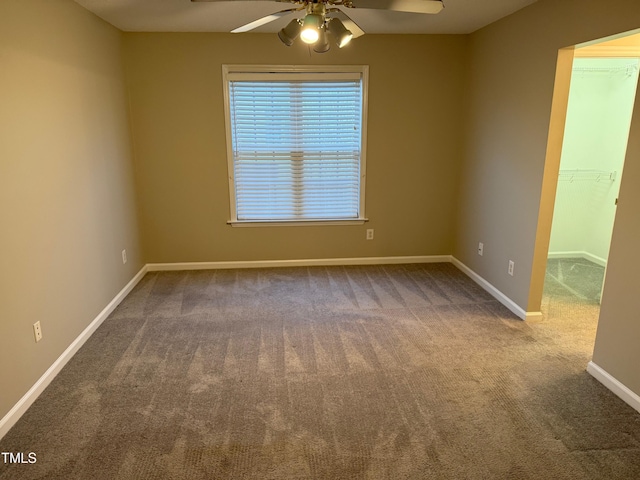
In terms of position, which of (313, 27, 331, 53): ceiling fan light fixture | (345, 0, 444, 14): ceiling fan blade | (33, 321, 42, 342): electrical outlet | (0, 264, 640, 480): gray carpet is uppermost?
(345, 0, 444, 14): ceiling fan blade

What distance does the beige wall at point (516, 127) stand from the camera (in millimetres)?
2723

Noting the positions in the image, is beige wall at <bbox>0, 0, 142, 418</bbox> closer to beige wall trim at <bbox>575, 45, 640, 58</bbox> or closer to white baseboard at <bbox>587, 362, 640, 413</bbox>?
white baseboard at <bbox>587, 362, 640, 413</bbox>

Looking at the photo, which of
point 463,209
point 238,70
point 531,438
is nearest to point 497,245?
point 463,209

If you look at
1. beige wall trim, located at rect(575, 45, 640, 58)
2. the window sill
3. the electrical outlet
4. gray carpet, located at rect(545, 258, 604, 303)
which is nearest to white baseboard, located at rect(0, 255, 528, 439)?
the electrical outlet

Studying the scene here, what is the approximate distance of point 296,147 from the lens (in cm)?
436

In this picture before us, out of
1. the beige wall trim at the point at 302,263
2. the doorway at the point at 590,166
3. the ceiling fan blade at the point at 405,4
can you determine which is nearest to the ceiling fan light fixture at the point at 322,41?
the ceiling fan blade at the point at 405,4

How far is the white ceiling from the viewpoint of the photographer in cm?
304

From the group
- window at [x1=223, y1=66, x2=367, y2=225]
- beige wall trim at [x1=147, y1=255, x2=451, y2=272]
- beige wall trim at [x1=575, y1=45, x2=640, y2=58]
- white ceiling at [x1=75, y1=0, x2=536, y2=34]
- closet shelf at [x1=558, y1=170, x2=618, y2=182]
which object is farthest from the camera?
closet shelf at [x1=558, y1=170, x2=618, y2=182]

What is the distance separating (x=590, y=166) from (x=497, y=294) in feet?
7.04

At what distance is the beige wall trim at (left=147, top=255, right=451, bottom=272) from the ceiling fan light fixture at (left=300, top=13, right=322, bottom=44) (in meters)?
2.81

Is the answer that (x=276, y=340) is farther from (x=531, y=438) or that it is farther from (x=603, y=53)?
(x=603, y=53)

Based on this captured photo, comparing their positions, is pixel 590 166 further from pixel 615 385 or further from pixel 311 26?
pixel 311 26

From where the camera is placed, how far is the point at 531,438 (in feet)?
6.69

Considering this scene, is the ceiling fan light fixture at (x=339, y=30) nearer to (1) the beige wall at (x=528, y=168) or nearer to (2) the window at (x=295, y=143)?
(1) the beige wall at (x=528, y=168)
